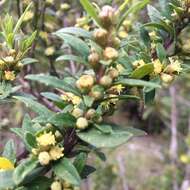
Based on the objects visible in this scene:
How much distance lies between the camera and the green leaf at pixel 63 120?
86cm

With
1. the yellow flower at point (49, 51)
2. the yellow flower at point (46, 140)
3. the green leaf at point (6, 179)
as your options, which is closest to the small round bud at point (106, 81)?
the yellow flower at point (46, 140)

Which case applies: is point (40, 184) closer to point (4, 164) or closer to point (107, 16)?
point (4, 164)

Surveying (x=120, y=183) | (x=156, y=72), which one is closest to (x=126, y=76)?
(x=156, y=72)

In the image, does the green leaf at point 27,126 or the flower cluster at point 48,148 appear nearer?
the flower cluster at point 48,148

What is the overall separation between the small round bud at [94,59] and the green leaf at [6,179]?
259 millimetres

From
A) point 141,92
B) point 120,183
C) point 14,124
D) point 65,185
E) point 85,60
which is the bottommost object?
point 120,183

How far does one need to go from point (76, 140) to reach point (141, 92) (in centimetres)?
20

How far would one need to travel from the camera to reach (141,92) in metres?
1.02

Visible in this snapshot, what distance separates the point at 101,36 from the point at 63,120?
0.58 feet

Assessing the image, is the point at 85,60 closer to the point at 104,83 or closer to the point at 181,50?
the point at 104,83

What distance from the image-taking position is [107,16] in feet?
2.65

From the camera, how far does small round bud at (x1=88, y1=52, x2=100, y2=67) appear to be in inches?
32.7

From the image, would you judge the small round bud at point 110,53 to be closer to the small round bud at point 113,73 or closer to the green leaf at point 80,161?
the small round bud at point 113,73

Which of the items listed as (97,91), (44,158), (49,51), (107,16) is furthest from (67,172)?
→ (49,51)
